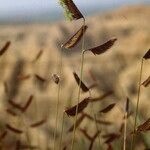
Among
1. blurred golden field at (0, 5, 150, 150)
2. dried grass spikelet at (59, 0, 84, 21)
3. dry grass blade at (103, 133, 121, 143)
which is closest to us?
dried grass spikelet at (59, 0, 84, 21)

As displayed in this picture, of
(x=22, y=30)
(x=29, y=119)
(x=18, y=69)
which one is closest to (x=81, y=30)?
(x=29, y=119)

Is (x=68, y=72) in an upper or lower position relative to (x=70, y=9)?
lower

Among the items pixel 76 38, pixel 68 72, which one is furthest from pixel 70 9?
pixel 68 72

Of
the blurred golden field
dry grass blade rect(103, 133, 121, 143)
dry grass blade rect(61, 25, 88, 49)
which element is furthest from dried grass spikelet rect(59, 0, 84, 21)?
the blurred golden field

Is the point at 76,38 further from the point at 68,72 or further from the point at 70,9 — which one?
the point at 68,72

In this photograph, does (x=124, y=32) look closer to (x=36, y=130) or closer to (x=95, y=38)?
(x=95, y=38)

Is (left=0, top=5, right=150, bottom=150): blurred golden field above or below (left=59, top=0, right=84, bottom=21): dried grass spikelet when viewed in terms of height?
below

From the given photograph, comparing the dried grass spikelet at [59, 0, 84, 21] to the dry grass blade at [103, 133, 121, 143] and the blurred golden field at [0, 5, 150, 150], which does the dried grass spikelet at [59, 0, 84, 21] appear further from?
the blurred golden field at [0, 5, 150, 150]

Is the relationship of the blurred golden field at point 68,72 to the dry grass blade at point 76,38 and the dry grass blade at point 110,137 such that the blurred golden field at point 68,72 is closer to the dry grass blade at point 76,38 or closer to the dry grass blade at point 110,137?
the dry grass blade at point 110,137
